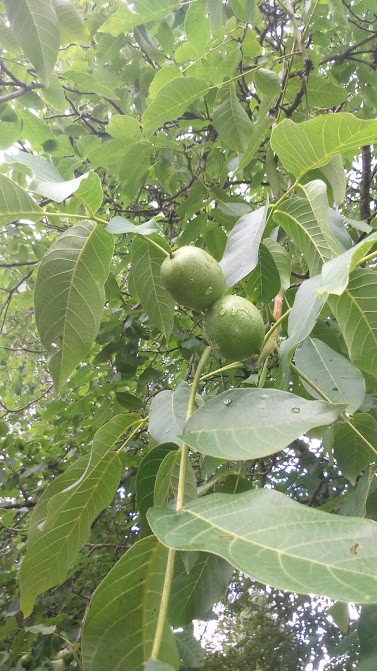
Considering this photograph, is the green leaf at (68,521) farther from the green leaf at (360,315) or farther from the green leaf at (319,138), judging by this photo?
the green leaf at (319,138)

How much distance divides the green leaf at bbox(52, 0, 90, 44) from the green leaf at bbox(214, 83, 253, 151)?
0.50 meters

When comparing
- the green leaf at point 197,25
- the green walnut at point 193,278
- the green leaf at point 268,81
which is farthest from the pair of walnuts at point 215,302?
the green leaf at point 197,25

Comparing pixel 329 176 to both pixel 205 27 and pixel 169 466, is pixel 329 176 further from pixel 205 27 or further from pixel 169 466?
pixel 169 466

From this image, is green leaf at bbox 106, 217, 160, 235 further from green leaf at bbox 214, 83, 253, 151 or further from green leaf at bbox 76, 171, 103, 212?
green leaf at bbox 214, 83, 253, 151

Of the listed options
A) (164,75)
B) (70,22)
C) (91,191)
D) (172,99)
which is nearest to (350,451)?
(91,191)

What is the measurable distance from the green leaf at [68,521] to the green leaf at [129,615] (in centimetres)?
26

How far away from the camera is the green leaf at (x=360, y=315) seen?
938 mm

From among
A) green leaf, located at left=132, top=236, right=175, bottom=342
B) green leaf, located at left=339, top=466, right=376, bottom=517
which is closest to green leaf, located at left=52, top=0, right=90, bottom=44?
green leaf, located at left=132, top=236, right=175, bottom=342

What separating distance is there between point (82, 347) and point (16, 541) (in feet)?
9.91

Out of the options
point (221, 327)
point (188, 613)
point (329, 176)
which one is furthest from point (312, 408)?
point (329, 176)

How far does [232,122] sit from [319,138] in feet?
3.07

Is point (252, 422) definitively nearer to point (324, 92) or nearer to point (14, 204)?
point (14, 204)

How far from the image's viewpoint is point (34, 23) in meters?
1.19

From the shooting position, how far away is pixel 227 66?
1.87 metres
